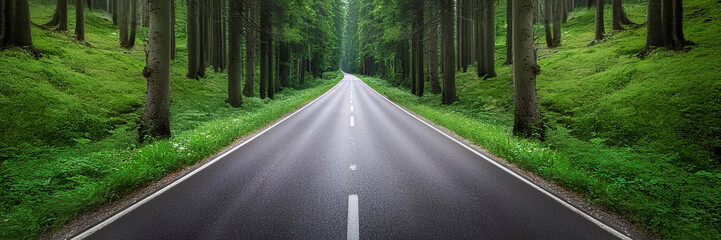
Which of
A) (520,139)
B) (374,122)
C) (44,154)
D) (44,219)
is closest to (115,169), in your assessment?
(44,219)

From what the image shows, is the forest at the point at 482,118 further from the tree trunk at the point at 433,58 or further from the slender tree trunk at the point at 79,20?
the tree trunk at the point at 433,58

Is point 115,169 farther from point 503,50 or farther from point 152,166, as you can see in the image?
point 503,50

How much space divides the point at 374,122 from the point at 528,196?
810cm

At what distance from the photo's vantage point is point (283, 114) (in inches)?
592

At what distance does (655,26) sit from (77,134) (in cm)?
1939

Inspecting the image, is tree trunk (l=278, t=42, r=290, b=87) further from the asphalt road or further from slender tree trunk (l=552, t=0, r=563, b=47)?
the asphalt road

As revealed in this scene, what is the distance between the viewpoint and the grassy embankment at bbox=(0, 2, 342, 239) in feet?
14.1

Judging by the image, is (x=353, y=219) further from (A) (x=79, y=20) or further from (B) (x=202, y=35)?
(A) (x=79, y=20)

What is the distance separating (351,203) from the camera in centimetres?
414

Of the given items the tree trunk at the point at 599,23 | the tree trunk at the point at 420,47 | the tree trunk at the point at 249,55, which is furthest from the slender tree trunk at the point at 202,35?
the tree trunk at the point at 599,23

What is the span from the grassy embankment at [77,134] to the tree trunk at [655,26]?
15540mm

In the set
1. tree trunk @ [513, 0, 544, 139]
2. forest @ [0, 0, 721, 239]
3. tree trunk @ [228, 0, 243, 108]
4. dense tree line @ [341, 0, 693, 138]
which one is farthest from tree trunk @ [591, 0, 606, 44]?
Answer: tree trunk @ [228, 0, 243, 108]

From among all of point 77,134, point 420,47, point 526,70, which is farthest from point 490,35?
point 77,134

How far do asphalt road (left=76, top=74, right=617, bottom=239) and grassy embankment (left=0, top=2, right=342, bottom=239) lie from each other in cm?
87
